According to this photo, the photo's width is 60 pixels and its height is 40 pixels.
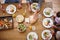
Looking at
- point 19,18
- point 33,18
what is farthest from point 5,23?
point 33,18

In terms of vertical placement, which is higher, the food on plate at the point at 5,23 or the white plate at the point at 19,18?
the white plate at the point at 19,18

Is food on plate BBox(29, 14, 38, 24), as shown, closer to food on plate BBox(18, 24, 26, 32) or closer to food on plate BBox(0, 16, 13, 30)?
food on plate BBox(18, 24, 26, 32)

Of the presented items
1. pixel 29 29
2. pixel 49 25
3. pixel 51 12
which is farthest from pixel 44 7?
pixel 29 29

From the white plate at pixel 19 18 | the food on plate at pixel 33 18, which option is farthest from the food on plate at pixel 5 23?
the food on plate at pixel 33 18

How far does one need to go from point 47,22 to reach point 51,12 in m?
0.15

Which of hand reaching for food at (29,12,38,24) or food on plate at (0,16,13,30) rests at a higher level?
hand reaching for food at (29,12,38,24)

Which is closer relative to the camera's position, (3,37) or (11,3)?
(3,37)

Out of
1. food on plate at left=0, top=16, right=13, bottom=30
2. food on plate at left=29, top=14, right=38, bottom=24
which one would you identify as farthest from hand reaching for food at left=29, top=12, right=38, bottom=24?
food on plate at left=0, top=16, right=13, bottom=30

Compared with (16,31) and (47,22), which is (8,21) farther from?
(47,22)

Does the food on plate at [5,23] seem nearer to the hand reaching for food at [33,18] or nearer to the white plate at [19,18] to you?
the white plate at [19,18]

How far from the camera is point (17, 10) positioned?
1803mm

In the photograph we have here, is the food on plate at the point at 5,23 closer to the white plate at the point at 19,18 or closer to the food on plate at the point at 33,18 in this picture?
the white plate at the point at 19,18

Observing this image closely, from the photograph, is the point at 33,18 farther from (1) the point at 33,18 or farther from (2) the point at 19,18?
(2) the point at 19,18

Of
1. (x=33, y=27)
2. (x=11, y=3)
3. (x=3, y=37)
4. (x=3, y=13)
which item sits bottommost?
(x=3, y=37)
